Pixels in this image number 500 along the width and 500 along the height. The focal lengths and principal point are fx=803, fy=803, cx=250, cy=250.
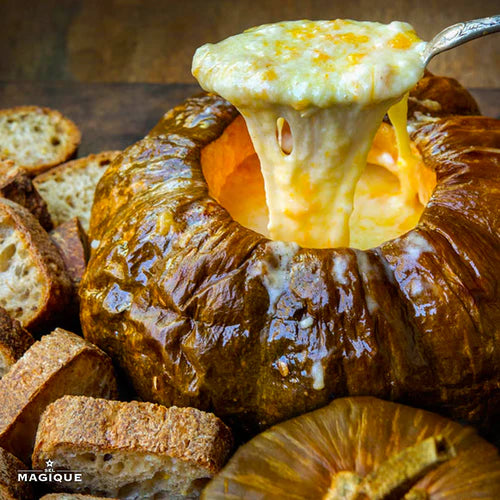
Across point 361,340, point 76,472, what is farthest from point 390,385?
point 76,472

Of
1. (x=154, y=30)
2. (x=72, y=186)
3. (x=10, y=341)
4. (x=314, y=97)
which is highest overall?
(x=314, y=97)

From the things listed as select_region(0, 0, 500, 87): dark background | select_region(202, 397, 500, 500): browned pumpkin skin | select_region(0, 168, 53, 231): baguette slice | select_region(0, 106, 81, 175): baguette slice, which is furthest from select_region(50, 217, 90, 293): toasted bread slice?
select_region(0, 0, 500, 87): dark background

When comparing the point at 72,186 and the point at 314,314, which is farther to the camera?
the point at 72,186

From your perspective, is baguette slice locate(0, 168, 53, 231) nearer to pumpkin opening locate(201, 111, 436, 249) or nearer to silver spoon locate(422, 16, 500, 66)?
pumpkin opening locate(201, 111, 436, 249)

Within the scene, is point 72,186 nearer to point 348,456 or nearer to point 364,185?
point 364,185

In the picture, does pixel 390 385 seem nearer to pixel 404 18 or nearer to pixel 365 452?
pixel 365 452

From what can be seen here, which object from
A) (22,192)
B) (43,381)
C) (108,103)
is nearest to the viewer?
(43,381)

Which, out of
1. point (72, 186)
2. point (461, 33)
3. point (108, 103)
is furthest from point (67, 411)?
point (108, 103)
